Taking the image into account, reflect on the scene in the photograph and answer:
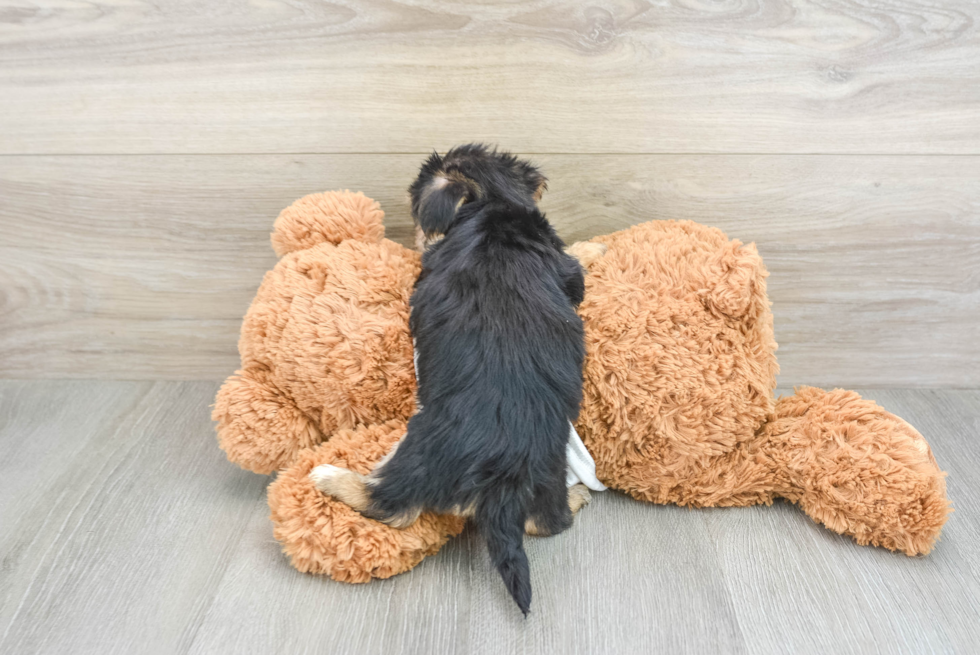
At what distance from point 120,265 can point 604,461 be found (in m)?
0.88

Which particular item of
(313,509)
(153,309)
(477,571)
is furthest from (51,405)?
(477,571)

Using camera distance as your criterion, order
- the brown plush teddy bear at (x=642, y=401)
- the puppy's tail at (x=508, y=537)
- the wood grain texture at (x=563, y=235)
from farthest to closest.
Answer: the wood grain texture at (x=563, y=235) < the brown plush teddy bear at (x=642, y=401) < the puppy's tail at (x=508, y=537)

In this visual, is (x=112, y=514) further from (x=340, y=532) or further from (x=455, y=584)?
(x=455, y=584)

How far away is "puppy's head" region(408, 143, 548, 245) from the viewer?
0.87 meters

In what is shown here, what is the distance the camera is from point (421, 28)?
3.30 ft

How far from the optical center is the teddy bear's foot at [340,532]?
2.58 ft

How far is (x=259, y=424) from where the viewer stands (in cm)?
92

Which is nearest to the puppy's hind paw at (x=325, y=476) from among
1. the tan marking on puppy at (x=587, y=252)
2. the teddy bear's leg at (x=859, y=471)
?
the tan marking on puppy at (x=587, y=252)

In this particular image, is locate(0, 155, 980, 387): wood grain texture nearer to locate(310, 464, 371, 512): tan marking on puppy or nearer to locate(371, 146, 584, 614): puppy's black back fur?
locate(371, 146, 584, 614): puppy's black back fur

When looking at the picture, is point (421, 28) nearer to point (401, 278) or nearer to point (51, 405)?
point (401, 278)

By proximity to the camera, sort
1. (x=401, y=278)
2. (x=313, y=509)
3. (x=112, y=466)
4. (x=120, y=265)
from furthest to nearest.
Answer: (x=120, y=265), (x=112, y=466), (x=401, y=278), (x=313, y=509)

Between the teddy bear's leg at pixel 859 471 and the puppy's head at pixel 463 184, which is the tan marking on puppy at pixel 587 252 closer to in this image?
the puppy's head at pixel 463 184

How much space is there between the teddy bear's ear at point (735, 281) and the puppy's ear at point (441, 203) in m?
0.33

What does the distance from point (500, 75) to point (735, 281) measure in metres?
0.47
